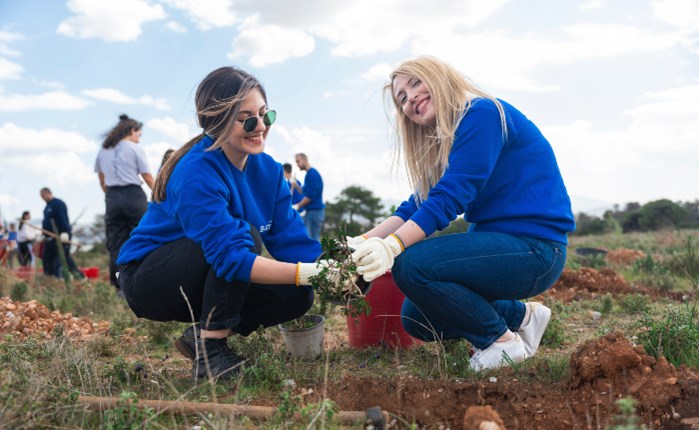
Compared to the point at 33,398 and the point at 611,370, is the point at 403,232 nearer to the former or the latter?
the point at 611,370

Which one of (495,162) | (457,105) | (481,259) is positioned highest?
(457,105)

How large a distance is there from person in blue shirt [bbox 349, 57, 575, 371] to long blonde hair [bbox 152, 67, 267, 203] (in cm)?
78

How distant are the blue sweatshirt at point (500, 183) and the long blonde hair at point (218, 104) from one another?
3.13ft

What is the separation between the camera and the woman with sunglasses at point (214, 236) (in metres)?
2.53

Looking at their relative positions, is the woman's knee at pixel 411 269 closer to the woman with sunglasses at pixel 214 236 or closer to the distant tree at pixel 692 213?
the woman with sunglasses at pixel 214 236

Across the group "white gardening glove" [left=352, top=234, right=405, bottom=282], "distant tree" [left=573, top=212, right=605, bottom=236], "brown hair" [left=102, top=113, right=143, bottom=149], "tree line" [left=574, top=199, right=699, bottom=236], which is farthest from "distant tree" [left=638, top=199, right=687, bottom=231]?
"white gardening glove" [left=352, top=234, right=405, bottom=282]

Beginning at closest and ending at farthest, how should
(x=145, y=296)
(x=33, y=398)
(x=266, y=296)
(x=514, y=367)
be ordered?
1. (x=33, y=398)
2. (x=514, y=367)
3. (x=145, y=296)
4. (x=266, y=296)

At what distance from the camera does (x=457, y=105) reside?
9.13 feet

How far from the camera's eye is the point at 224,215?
8.33ft

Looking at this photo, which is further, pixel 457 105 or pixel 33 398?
pixel 457 105

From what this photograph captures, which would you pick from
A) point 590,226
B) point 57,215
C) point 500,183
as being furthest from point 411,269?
point 590,226

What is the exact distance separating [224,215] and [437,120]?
108 centimetres

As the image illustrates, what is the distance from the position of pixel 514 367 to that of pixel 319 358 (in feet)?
3.51

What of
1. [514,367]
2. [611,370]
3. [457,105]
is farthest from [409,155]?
[611,370]
